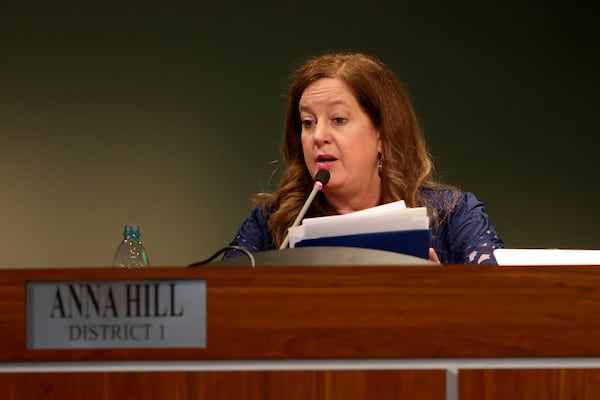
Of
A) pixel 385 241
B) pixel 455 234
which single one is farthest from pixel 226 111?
pixel 385 241

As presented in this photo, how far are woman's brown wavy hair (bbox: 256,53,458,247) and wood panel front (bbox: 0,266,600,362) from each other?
1.10 meters

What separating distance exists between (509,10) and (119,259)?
1.78m

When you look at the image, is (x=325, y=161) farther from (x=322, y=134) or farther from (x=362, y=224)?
(x=362, y=224)

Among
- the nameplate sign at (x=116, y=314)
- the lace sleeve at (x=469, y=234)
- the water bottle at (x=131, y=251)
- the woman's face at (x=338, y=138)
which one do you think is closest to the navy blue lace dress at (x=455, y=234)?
the lace sleeve at (x=469, y=234)

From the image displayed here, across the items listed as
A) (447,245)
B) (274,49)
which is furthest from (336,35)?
(447,245)

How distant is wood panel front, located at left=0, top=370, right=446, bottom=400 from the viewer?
727 millimetres

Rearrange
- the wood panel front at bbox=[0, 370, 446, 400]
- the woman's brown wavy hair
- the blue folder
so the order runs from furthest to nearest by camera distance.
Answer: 1. the woman's brown wavy hair
2. the blue folder
3. the wood panel front at bbox=[0, 370, 446, 400]

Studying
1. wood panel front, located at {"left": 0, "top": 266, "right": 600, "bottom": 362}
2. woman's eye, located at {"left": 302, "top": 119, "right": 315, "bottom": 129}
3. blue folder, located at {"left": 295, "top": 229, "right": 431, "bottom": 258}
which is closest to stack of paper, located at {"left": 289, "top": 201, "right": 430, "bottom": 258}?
blue folder, located at {"left": 295, "top": 229, "right": 431, "bottom": 258}

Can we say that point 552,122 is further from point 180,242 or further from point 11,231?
point 11,231

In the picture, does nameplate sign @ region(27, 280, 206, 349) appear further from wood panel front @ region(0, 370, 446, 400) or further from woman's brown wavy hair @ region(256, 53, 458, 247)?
woman's brown wavy hair @ region(256, 53, 458, 247)

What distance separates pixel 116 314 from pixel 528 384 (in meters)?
0.39

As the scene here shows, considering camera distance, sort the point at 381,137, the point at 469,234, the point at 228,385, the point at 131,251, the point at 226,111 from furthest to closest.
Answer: the point at 226,111
the point at 131,251
the point at 381,137
the point at 469,234
the point at 228,385

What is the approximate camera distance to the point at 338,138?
183 centimetres

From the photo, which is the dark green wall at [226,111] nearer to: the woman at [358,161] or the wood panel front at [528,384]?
the woman at [358,161]
